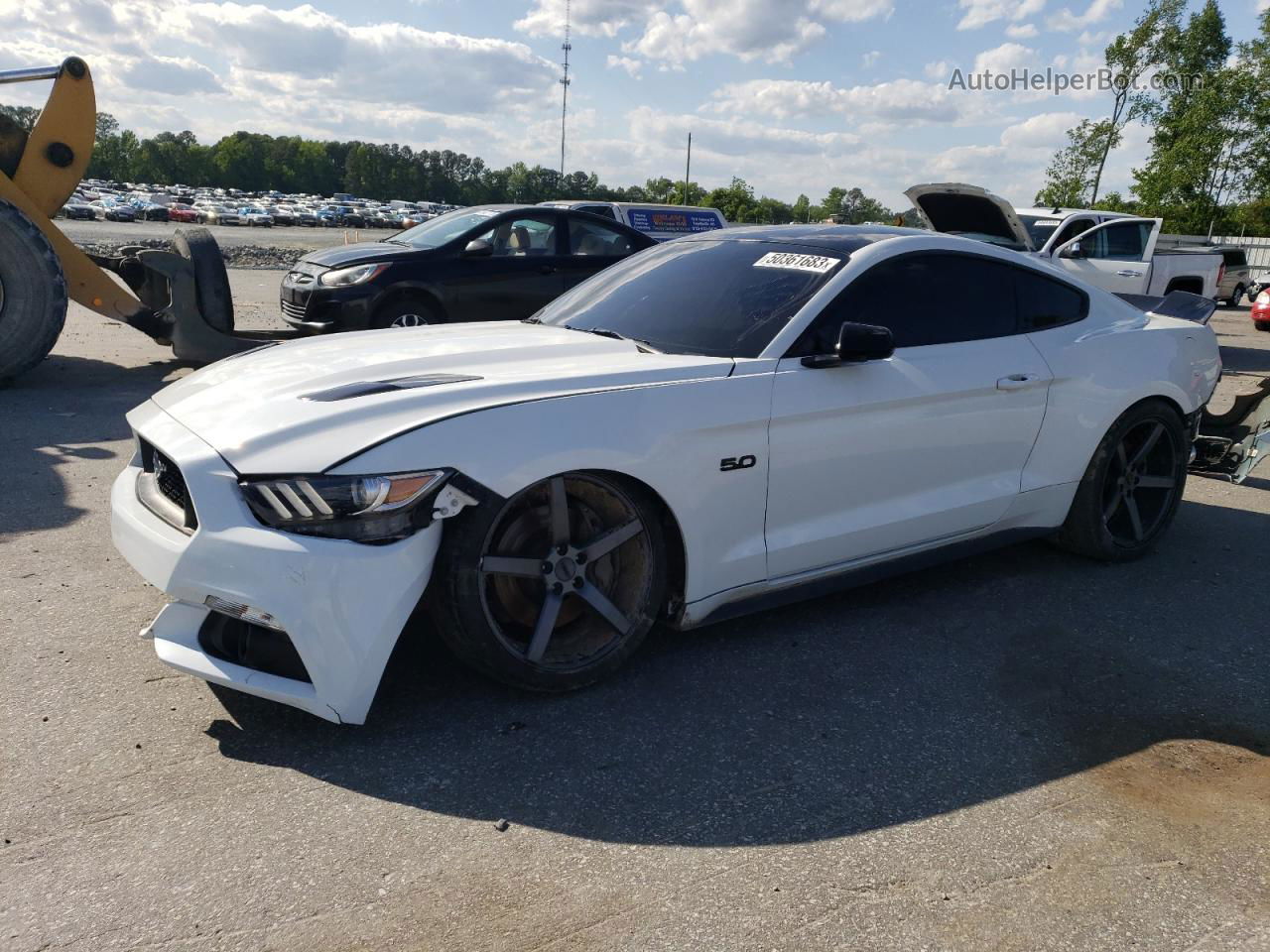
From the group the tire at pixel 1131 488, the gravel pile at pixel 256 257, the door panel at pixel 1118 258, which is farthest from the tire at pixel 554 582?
the gravel pile at pixel 256 257

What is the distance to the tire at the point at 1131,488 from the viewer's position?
16.0 feet

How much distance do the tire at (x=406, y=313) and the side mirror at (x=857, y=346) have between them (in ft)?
21.3

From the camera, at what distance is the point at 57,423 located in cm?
745

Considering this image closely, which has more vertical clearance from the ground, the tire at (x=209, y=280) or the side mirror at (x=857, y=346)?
the side mirror at (x=857, y=346)

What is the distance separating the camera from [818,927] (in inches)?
93.6

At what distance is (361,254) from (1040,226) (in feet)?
32.4

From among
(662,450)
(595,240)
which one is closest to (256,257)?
(595,240)

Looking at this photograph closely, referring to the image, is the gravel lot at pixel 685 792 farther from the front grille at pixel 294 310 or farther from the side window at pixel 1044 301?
the front grille at pixel 294 310

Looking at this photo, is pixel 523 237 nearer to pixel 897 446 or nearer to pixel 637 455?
pixel 897 446

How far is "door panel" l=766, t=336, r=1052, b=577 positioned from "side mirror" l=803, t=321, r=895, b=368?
1.8 inches

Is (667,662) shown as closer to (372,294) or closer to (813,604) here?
(813,604)

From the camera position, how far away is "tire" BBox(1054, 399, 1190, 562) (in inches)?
192

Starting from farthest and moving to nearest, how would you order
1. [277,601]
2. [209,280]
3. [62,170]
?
[62,170]
[209,280]
[277,601]

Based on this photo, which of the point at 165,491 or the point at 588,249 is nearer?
the point at 165,491
